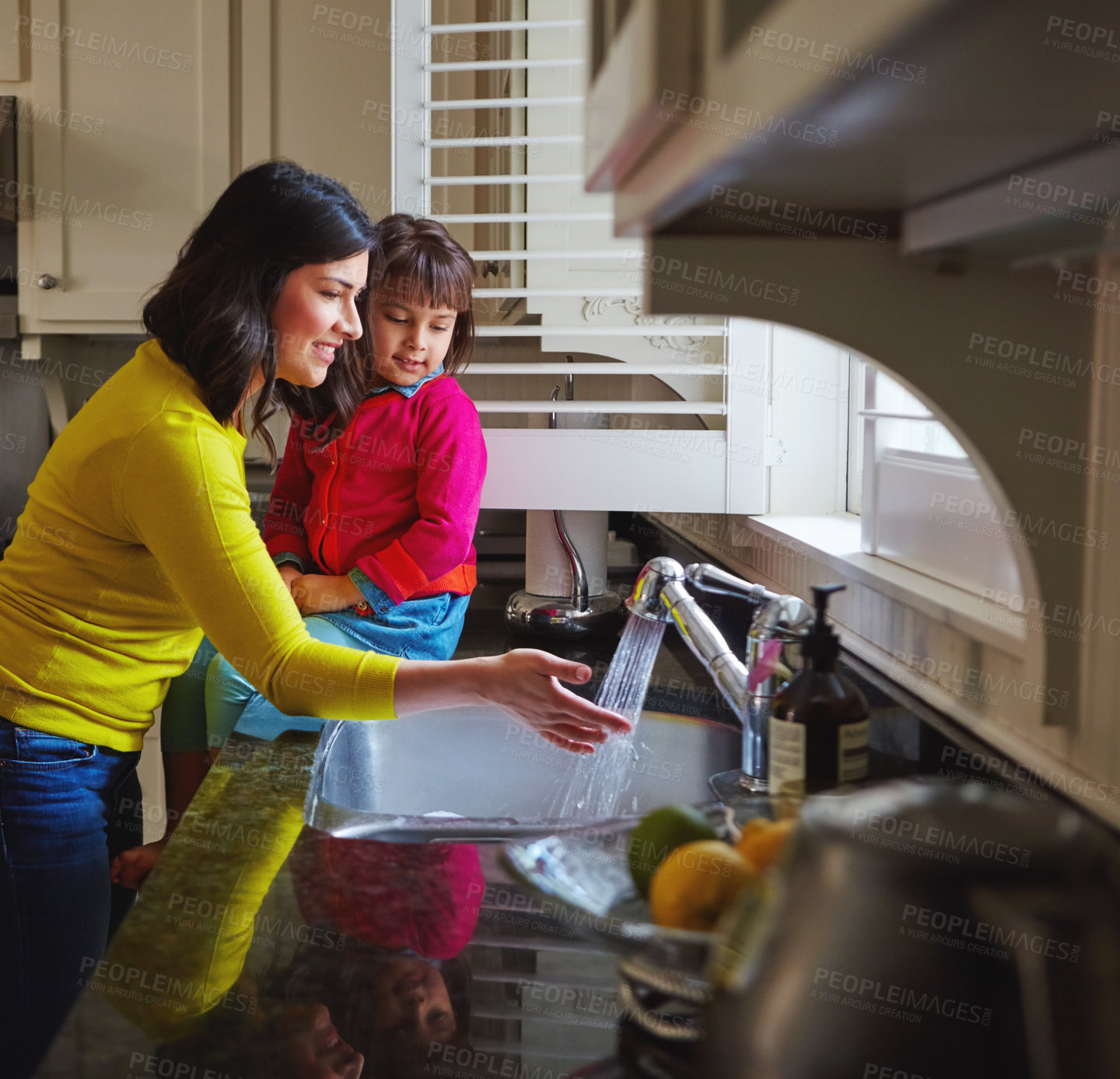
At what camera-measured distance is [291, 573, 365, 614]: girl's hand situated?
151 centimetres

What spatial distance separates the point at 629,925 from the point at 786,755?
0.27 meters

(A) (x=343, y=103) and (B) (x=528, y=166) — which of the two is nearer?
(B) (x=528, y=166)

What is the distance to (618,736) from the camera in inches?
47.1

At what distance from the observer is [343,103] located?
2184mm

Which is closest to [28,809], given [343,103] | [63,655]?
[63,655]

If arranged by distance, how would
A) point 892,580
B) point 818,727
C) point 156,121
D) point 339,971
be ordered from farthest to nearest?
point 156,121 < point 892,580 < point 818,727 < point 339,971

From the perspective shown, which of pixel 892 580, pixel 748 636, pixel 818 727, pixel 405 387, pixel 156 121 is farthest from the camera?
pixel 156 121

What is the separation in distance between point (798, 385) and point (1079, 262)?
3.45 ft

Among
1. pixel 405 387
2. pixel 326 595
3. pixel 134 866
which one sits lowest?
pixel 134 866

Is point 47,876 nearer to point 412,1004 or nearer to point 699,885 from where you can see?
point 412,1004

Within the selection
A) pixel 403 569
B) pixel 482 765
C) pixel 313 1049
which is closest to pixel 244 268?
pixel 403 569

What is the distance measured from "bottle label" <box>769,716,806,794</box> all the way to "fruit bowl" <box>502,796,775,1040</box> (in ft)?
0.22

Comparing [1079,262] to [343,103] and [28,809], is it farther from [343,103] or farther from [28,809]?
[343,103]

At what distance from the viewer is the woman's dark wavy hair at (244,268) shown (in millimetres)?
1148
